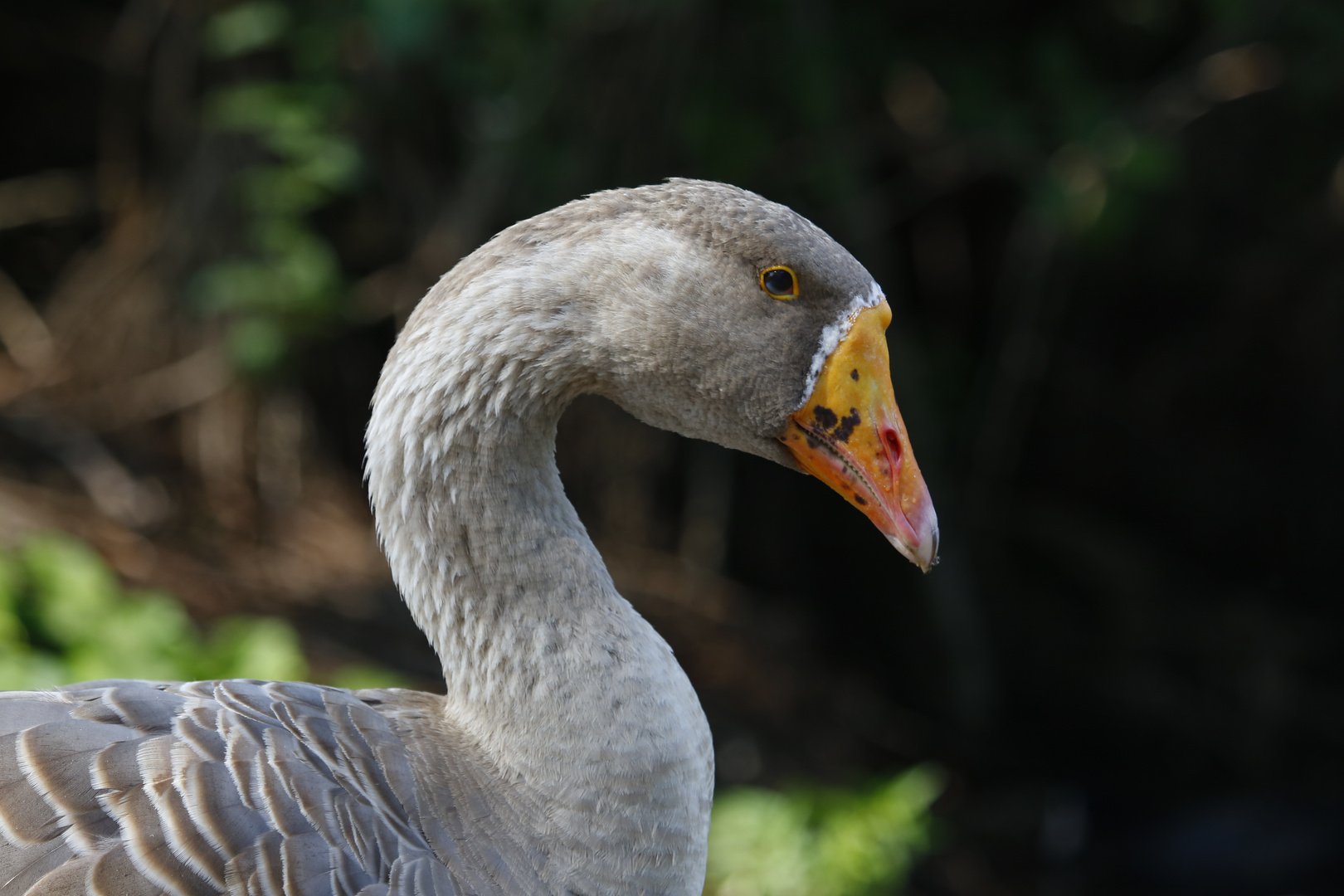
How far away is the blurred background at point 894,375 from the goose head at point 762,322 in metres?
2.06

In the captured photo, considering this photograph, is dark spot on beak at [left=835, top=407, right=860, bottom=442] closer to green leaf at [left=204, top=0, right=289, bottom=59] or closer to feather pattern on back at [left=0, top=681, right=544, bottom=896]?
feather pattern on back at [left=0, top=681, right=544, bottom=896]

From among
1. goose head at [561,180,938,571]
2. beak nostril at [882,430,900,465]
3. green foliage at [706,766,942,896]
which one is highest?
goose head at [561,180,938,571]

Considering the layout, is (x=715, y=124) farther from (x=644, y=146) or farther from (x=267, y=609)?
(x=267, y=609)

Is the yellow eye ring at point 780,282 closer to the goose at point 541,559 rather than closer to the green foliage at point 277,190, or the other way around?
the goose at point 541,559

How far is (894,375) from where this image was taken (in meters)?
5.81

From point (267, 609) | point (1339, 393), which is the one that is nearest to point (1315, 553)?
point (1339, 393)

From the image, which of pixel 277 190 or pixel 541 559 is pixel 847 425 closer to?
pixel 541 559

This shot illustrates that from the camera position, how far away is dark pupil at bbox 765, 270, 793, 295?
2080 millimetres

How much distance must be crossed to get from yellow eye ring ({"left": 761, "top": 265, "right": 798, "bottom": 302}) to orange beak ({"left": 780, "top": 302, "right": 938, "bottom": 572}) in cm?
13

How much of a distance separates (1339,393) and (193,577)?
21.7ft

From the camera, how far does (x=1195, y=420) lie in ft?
23.9

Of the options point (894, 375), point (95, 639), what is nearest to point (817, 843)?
point (95, 639)

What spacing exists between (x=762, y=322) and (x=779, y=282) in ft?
0.26

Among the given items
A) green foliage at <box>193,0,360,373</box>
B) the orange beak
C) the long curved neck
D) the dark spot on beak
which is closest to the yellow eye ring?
the orange beak
